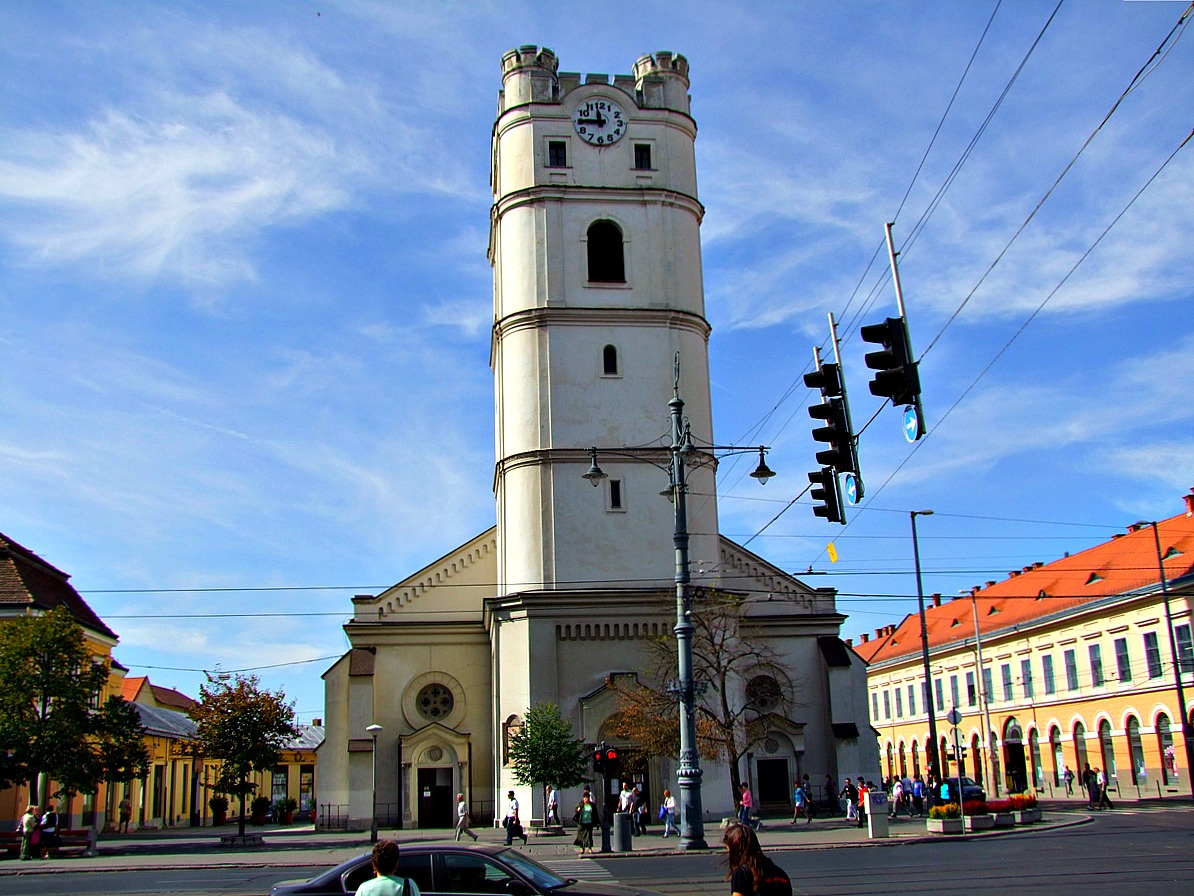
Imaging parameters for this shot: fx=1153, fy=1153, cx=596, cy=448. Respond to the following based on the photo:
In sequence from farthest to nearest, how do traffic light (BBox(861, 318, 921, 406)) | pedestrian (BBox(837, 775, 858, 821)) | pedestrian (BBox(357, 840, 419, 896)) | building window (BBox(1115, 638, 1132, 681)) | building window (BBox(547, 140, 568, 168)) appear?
1. building window (BBox(1115, 638, 1132, 681))
2. building window (BBox(547, 140, 568, 168))
3. pedestrian (BBox(837, 775, 858, 821))
4. traffic light (BBox(861, 318, 921, 406))
5. pedestrian (BBox(357, 840, 419, 896))

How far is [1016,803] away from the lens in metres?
34.9

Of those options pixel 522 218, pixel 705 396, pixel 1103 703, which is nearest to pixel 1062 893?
pixel 705 396

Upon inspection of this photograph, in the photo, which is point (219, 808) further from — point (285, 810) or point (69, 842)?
point (69, 842)

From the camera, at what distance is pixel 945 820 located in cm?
3212

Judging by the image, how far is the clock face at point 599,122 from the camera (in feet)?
150

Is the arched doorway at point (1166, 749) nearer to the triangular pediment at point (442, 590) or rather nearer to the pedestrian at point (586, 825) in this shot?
the triangular pediment at point (442, 590)

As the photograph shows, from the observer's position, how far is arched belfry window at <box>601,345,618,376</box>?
43.0 m

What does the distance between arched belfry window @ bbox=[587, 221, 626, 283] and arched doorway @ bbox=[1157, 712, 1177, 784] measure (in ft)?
109

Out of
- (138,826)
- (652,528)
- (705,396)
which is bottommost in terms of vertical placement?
(138,826)

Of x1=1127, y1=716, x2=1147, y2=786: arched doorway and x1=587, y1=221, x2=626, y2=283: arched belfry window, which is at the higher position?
x1=587, y1=221, x2=626, y2=283: arched belfry window

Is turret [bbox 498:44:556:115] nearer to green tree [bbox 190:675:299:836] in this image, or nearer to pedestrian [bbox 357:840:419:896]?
green tree [bbox 190:675:299:836]

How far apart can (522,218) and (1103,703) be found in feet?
125

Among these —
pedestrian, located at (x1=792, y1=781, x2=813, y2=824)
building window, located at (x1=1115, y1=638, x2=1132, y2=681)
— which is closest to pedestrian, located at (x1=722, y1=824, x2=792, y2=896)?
pedestrian, located at (x1=792, y1=781, x2=813, y2=824)

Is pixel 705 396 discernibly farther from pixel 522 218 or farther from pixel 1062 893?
pixel 1062 893
